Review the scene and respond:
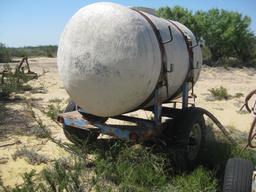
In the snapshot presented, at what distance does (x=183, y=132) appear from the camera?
565 centimetres

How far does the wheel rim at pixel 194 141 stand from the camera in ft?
19.8

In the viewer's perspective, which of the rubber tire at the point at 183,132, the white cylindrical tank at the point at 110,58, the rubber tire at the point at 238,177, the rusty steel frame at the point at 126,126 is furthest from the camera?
the rubber tire at the point at 183,132

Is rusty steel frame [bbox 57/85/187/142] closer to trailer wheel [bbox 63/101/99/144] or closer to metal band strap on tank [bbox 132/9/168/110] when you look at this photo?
metal band strap on tank [bbox 132/9/168/110]

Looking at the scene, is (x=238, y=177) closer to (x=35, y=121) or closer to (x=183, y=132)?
(x=183, y=132)

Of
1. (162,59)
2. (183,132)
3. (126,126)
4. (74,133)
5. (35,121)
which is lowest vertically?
(35,121)

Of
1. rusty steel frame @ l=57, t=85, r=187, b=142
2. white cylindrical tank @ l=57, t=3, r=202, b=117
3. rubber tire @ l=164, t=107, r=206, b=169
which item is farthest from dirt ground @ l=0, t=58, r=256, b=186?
rubber tire @ l=164, t=107, r=206, b=169

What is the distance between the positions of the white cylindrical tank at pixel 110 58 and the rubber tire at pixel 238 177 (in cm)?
149

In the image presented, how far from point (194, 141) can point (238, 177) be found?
1994mm

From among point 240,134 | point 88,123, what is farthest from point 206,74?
point 88,123

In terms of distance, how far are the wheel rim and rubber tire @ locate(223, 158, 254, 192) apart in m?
1.61

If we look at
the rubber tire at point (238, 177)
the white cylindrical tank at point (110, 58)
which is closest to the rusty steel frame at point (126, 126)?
the white cylindrical tank at point (110, 58)

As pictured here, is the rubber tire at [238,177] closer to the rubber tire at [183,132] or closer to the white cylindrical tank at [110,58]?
the rubber tire at [183,132]

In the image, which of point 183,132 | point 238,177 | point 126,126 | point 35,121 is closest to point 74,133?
point 126,126

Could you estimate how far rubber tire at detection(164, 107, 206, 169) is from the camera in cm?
560
